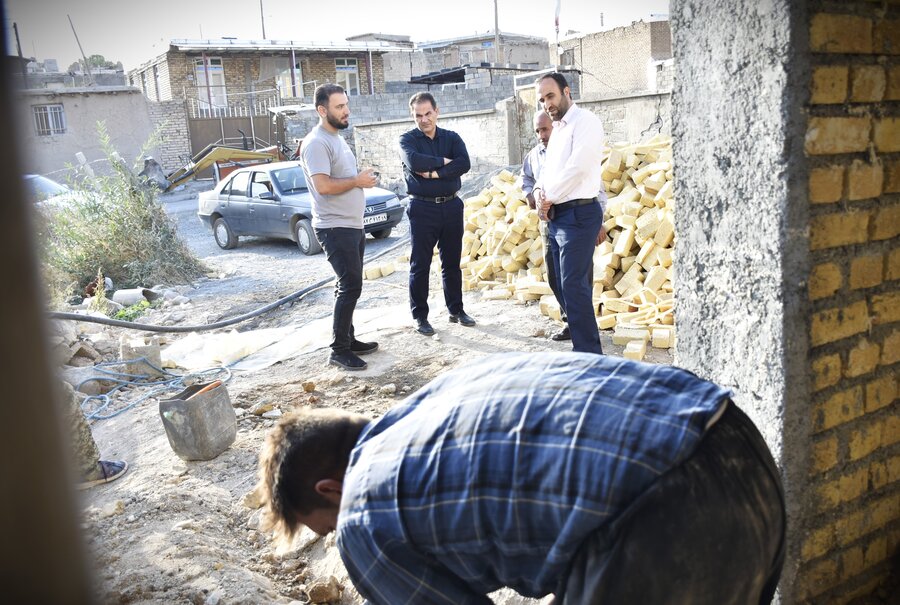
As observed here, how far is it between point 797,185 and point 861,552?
139 centimetres

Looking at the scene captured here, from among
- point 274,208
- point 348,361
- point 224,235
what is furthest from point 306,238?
point 348,361

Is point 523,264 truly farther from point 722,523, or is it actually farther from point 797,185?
point 722,523

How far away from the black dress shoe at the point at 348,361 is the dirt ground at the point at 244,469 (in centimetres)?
12

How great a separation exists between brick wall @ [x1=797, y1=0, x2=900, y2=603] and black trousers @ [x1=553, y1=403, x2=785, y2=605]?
86 cm

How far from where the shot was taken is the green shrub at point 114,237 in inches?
444

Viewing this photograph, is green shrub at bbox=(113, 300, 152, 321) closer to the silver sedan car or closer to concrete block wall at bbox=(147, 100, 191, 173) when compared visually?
the silver sedan car

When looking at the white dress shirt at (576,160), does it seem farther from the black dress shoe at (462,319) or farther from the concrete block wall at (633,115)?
the concrete block wall at (633,115)

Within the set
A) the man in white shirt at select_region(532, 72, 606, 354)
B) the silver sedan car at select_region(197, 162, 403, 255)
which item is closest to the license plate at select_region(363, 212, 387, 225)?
the silver sedan car at select_region(197, 162, 403, 255)

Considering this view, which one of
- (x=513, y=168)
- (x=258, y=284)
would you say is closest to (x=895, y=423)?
(x=258, y=284)

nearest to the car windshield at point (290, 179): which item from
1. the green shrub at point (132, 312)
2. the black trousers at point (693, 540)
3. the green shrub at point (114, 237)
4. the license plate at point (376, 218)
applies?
the license plate at point (376, 218)

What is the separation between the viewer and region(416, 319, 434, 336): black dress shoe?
659cm

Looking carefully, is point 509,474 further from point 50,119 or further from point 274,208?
point 50,119

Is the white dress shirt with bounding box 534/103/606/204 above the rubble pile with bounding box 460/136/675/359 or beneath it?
above

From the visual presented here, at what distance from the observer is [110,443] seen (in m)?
5.26
